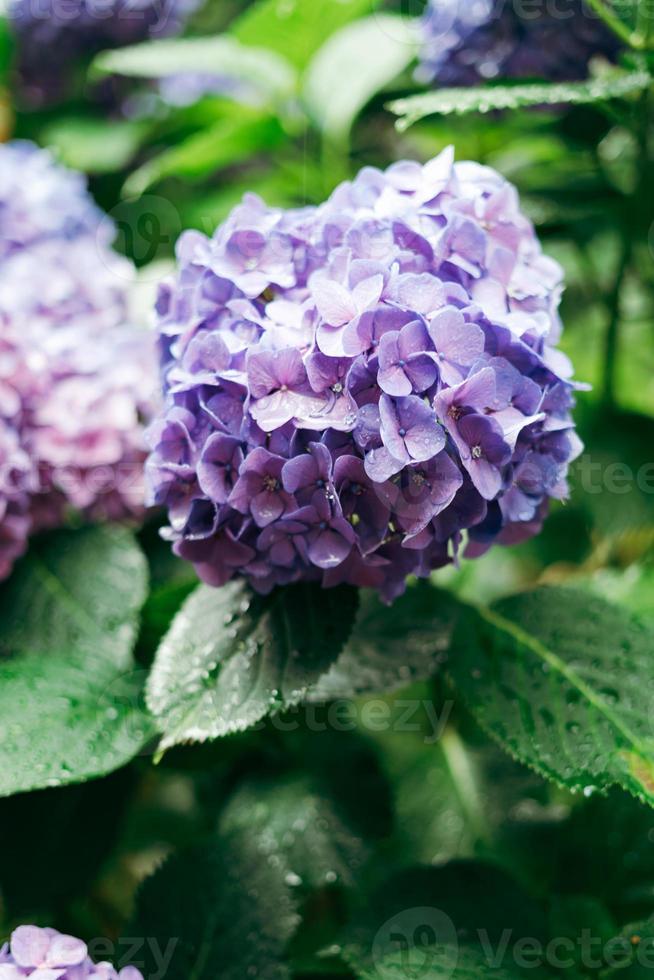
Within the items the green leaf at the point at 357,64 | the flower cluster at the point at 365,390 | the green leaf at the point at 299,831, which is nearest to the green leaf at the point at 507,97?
the flower cluster at the point at 365,390

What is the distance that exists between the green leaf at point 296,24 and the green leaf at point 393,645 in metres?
0.83

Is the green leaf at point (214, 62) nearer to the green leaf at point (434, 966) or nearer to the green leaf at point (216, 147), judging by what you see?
the green leaf at point (216, 147)

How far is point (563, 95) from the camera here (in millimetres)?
872

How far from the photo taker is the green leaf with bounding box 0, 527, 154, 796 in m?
0.76

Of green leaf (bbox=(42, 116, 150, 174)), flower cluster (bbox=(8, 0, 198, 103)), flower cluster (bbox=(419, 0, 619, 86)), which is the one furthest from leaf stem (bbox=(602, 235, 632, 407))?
flower cluster (bbox=(8, 0, 198, 103))

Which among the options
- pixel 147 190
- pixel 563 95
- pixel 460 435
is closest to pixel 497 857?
pixel 460 435

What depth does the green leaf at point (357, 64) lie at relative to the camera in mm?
1261

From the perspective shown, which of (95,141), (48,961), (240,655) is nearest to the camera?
(48,961)

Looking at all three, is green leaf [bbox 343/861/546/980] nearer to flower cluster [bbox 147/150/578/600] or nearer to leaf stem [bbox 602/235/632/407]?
flower cluster [bbox 147/150/578/600]

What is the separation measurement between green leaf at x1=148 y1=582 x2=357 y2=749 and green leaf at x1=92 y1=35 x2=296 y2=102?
776 millimetres

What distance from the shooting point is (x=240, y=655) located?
30.8 inches

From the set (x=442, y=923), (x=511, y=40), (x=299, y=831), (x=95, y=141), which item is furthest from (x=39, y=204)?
(x=442, y=923)

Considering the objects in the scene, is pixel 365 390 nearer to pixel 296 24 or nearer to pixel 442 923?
pixel 442 923

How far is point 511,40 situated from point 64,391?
2.27ft
